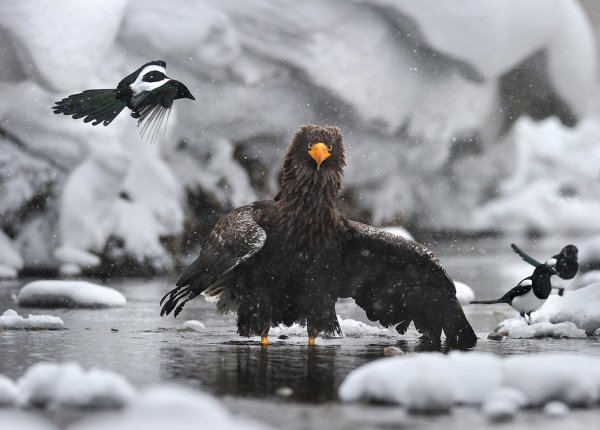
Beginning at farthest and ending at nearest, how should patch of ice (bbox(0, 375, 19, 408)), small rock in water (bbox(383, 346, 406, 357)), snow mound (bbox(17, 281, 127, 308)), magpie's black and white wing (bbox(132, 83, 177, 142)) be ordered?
snow mound (bbox(17, 281, 127, 308)) → magpie's black and white wing (bbox(132, 83, 177, 142)) → small rock in water (bbox(383, 346, 406, 357)) → patch of ice (bbox(0, 375, 19, 408))

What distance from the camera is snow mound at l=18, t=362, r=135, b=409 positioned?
3.53 meters

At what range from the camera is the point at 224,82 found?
1766cm

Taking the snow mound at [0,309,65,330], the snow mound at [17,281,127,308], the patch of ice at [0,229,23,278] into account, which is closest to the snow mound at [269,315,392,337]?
the snow mound at [0,309,65,330]

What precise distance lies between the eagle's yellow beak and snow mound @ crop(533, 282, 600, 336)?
84.5 inches

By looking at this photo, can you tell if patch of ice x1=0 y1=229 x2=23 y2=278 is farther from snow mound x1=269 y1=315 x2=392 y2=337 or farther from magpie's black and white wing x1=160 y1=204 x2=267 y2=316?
magpie's black and white wing x1=160 y1=204 x2=267 y2=316

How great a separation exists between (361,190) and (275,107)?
2.07m

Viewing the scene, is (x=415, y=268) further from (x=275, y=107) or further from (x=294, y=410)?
(x=275, y=107)

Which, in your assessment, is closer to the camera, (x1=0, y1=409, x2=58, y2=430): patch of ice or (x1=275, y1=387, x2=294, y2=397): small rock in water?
(x1=0, y1=409, x2=58, y2=430): patch of ice

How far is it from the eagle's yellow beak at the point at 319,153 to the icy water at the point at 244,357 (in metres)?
1.08

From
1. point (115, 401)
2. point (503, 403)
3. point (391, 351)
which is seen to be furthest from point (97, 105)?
point (503, 403)

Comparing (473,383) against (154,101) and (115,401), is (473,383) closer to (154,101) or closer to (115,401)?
(115,401)

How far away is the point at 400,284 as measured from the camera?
21.6ft

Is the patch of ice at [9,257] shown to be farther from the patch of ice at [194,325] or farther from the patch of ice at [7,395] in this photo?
the patch of ice at [7,395]

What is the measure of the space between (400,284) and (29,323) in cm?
240
